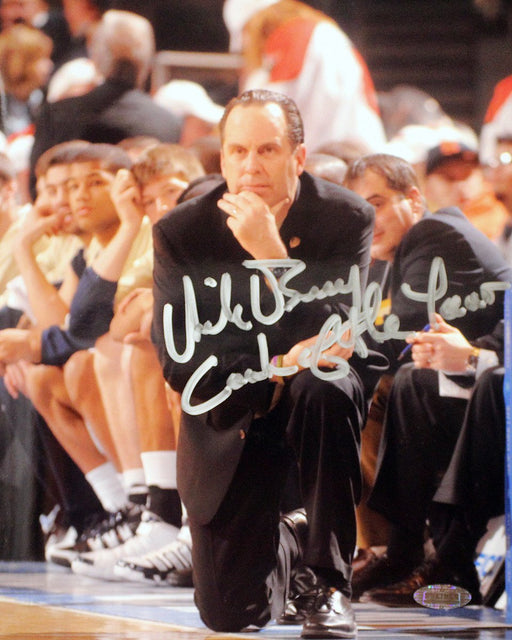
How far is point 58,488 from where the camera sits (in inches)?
103

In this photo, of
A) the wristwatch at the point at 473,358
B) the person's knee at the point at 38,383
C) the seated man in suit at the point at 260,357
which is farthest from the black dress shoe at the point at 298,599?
the person's knee at the point at 38,383

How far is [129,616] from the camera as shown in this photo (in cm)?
232

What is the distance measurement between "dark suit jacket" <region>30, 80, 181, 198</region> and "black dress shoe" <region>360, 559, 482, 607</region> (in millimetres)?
1394

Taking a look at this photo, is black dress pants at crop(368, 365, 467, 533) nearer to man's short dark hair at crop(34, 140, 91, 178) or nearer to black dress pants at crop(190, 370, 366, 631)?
black dress pants at crop(190, 370, 366, 631)

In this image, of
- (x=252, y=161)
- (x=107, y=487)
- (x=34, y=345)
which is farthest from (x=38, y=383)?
(x=252, y=161)

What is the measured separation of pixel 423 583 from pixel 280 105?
53.5 inches

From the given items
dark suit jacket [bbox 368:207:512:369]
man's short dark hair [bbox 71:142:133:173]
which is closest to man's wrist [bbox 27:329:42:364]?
man's short dark hair [bbox 71:142:133:173]

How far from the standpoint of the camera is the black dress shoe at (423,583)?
8.21 feet

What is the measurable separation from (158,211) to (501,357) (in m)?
1.03

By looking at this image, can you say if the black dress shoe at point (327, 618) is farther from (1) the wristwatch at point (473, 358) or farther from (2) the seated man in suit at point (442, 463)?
(1) the wristwatch at point (473, 358)

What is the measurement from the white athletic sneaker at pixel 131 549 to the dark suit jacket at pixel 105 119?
3.40 feet

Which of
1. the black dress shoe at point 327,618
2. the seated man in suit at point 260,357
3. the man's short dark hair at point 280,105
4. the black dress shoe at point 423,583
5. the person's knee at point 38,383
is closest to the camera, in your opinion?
the black dress shoe at point 327,618

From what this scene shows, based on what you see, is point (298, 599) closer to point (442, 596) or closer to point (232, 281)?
point (442, 596)

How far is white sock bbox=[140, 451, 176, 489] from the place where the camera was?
2541 millimetres
